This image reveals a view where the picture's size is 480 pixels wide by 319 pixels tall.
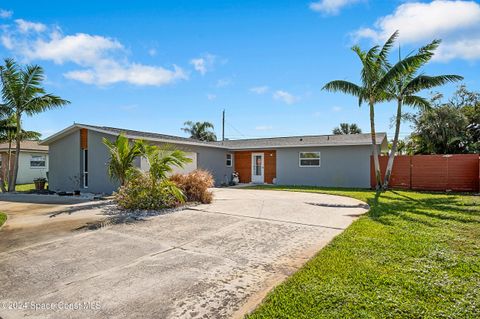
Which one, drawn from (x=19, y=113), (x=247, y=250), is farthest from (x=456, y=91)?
(x=19, y=113)

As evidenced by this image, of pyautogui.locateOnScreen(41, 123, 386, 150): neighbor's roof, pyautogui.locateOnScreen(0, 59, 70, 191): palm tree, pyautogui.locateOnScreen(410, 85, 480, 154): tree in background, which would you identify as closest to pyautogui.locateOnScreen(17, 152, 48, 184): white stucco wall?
pyautogui.locateOnScreen(41, 123, 386, 150): neighbor's roof

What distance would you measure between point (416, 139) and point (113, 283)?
26273 mm

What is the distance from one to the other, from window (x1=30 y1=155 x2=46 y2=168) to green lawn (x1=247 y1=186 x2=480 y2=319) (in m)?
25.3

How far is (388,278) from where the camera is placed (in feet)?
11.4

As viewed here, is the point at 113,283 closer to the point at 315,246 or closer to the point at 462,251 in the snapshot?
the point at 315,246

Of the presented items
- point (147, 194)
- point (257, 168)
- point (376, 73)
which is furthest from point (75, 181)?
point (376, 73)

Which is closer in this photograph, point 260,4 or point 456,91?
point 260,4

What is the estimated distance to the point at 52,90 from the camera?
1502 cm

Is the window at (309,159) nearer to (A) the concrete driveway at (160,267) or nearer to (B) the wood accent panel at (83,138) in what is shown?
(A) the concrete driveway at (160,267)

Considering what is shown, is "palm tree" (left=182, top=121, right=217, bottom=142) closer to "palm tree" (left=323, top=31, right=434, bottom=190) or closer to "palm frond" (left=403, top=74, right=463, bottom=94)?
"palm tree" (left=323, top=31, right=434, bottom=190)

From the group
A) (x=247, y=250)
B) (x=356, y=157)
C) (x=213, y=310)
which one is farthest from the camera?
(x=356, y=157)

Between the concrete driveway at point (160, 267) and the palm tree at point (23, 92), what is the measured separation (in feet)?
40.1

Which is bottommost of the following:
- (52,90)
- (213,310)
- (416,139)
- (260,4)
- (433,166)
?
(213,310)

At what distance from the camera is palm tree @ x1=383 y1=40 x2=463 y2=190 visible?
12546mm
